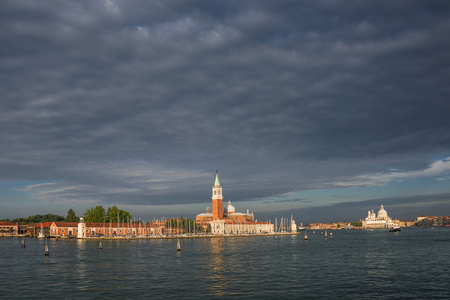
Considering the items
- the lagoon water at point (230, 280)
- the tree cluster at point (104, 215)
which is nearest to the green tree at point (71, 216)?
the tree cluster at point (104, 215)

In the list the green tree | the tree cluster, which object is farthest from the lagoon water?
the green tree

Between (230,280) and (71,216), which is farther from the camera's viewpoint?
(71,216)

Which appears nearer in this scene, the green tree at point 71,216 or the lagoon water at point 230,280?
the lagoon water at point 230,280

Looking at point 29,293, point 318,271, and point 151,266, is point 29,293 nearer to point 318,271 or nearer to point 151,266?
point 151,266

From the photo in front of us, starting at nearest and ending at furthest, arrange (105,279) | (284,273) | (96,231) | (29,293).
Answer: (29,293)
(105,279)
(284,273)
(96,231)

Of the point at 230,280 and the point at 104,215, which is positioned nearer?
the point at 230,280

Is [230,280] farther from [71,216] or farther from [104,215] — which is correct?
[71,216]

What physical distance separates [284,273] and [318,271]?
4.68 metres

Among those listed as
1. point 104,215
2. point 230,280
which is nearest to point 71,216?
point 104,215

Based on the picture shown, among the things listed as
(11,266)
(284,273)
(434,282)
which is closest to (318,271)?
(284,273)

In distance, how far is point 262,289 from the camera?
3438 cm

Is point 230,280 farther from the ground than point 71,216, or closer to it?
closer to it

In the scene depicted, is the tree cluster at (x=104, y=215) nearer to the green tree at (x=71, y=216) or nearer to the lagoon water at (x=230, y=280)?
the green tree at (x=71, y=216)

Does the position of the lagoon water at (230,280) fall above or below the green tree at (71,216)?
below
